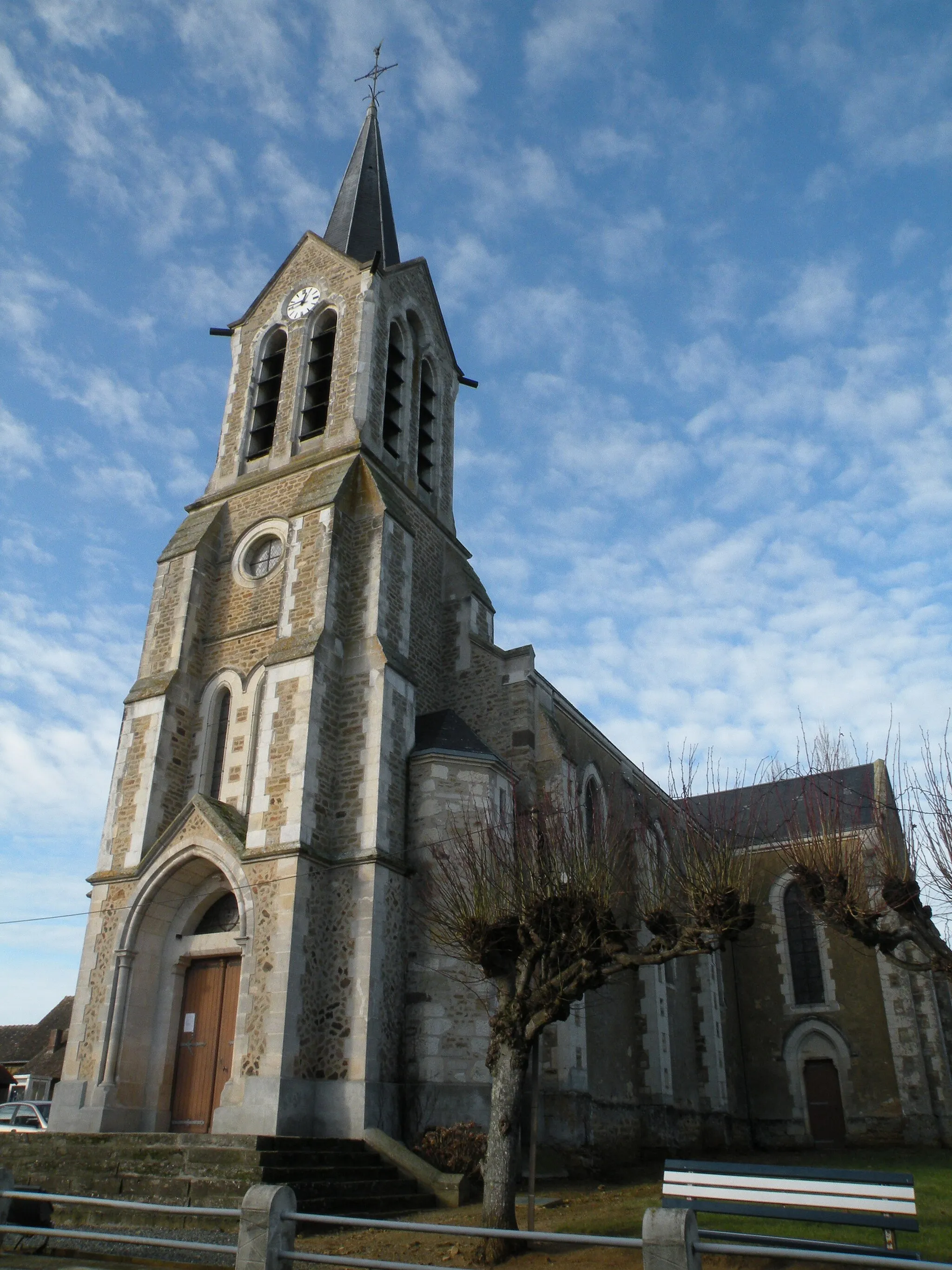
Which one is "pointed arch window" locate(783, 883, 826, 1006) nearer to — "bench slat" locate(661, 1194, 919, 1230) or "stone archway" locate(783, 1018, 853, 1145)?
"stone archway" locate(783, 1018, 853, 1145)

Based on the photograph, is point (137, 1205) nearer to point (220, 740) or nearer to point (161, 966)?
point (161, 966)

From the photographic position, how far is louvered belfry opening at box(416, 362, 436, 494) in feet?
71.5

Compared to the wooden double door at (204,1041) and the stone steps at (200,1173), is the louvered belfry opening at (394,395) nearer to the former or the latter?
the wooden double door at (204,1041)

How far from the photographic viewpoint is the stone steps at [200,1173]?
10.1 m

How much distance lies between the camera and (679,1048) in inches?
880

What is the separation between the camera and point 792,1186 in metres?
7.58

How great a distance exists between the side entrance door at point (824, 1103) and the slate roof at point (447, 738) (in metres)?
13.9

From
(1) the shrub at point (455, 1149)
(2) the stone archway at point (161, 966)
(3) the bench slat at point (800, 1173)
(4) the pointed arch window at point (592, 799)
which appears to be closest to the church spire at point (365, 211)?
(4) the pointed arch window at point (592, 799)

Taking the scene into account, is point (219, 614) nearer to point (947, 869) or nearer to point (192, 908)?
point (192, 908)

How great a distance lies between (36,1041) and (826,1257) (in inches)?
1627

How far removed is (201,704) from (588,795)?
8.49 metres

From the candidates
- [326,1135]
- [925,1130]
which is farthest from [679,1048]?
[326,1135]

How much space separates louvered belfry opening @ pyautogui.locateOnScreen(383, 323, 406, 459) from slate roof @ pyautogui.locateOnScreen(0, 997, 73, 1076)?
A: 26.7m

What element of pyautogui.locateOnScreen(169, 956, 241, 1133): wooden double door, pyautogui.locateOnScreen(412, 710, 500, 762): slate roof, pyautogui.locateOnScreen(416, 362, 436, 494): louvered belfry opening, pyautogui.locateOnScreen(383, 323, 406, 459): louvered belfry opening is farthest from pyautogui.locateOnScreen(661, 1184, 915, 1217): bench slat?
pyautogui.locateOnScreen(416, 362, 436, 494): louvered belfry opening
